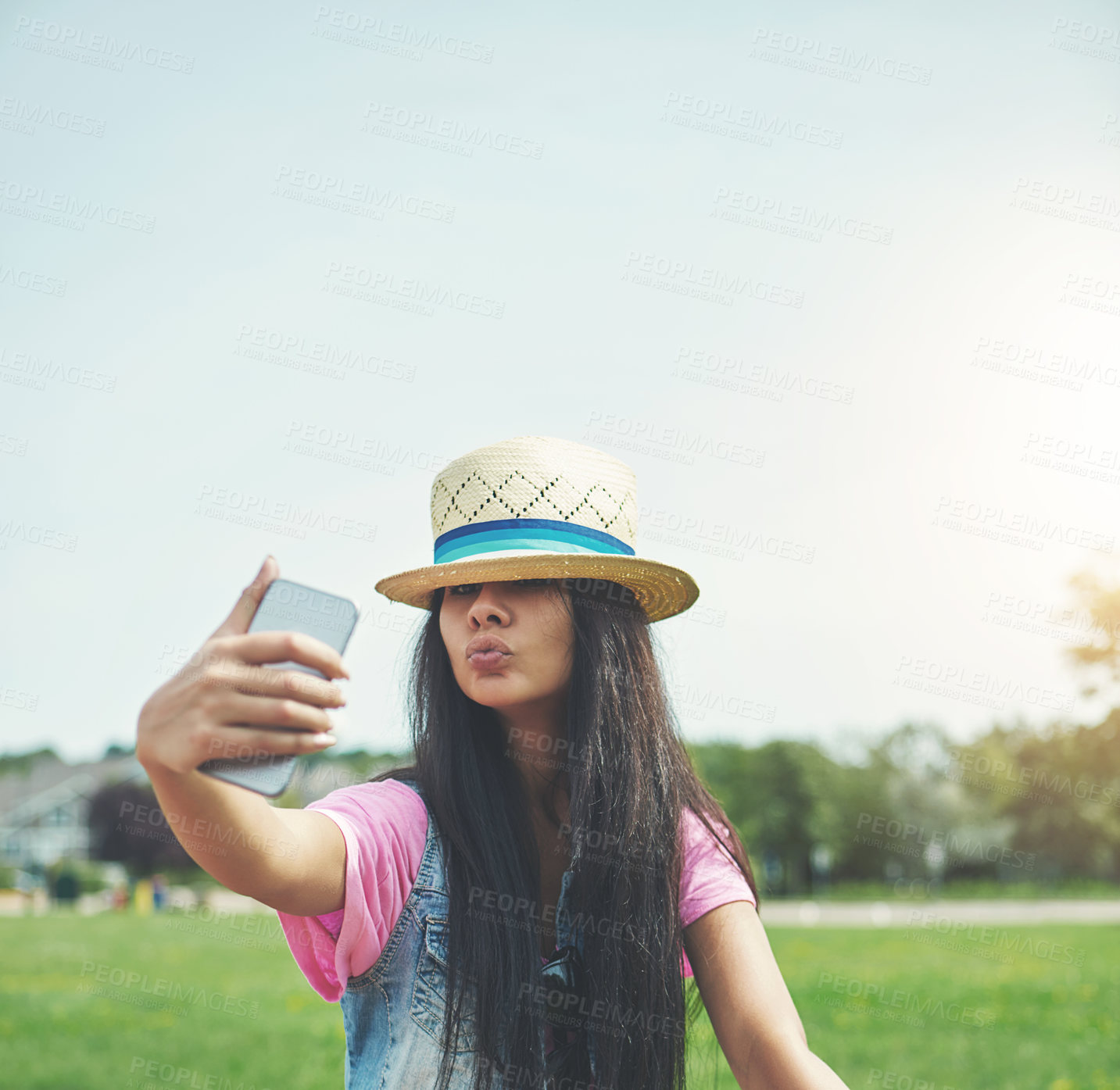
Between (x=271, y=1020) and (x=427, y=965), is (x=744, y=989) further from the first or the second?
(x=271, y=1020)

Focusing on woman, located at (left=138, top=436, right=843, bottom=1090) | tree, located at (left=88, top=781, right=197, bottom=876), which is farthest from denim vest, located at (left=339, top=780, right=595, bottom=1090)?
tree, located at (left=88, top=781, right=197, bottom=876)

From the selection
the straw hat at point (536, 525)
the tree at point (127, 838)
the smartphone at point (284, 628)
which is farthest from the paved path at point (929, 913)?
the tree at point (127, 838)

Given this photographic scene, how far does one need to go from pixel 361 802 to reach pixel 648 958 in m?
0.71

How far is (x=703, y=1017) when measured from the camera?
2.54 meters

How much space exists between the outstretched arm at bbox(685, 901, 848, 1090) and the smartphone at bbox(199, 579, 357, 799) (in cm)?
120

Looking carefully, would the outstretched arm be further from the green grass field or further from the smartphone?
the smartphone

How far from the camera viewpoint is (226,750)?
4.00 feet

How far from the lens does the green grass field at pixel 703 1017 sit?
22.8 ft

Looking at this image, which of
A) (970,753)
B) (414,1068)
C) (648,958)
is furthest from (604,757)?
(970,753)

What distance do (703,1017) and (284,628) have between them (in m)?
1.82

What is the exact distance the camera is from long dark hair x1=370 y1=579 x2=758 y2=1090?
204 cm

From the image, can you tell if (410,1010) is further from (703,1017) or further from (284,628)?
(284,628)

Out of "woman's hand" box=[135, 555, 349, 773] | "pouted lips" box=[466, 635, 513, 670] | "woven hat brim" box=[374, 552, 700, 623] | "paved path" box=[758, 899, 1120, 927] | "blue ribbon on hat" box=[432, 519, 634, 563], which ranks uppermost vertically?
"blue ribbon on hat" box=[432, 519, 634, 563]

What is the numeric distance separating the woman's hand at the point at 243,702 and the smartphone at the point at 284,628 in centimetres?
2
